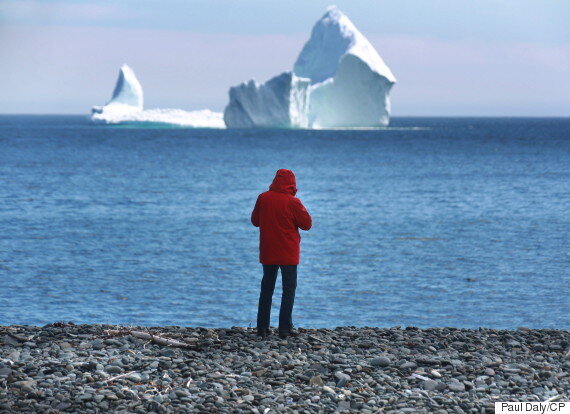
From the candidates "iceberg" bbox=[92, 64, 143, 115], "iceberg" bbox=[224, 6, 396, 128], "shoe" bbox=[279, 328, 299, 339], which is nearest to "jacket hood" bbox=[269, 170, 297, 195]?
"shoe" bbox=[279, 328, 299, 339]

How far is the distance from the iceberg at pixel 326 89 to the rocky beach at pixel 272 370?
214 feet

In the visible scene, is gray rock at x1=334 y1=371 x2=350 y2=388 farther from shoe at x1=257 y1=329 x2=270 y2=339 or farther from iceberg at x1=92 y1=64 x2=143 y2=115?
iceberg at x1=92 y1=64 x2=143 y2=115

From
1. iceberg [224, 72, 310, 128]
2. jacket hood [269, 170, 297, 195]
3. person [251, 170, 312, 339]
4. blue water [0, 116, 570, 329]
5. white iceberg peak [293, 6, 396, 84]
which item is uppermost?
white iceberg peak [293, 6, 396, 84]

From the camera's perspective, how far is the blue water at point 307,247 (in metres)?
15.3

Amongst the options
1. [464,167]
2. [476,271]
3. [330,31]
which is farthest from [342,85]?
[476,271]

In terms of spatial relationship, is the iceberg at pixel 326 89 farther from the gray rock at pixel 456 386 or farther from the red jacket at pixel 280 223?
the gray rock at pixel 456 386

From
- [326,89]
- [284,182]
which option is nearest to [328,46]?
[326,89]

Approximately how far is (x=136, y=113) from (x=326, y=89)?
4294 cm

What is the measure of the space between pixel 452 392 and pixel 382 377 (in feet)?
1.87

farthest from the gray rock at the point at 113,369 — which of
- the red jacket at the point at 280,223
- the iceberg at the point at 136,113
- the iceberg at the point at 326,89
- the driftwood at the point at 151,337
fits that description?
the iceberg at the point at 136,113

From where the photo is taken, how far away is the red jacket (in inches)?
317

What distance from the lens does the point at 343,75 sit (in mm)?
81125

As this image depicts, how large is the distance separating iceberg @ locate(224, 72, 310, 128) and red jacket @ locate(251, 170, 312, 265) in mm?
66489

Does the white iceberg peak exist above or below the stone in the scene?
above
